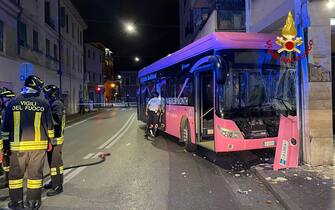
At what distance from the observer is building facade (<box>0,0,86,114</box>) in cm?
1936

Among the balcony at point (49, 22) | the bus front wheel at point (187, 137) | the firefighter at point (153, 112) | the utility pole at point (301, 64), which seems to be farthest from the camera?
the balcony at point (49, 22)

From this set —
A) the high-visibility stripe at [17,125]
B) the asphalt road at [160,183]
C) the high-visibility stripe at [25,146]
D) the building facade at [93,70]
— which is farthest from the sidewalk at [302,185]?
the building facade at [93,70]

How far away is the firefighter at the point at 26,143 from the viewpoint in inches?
203

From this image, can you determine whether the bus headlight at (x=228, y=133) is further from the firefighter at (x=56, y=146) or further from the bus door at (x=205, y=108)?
the firefighter at (x=56, y=146)

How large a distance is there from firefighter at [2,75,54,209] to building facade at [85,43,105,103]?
163ft

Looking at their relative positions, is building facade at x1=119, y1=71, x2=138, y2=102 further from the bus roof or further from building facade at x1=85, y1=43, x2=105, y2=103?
the bus roof

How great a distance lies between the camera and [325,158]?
302 inches

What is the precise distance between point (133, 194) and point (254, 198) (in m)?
2.12

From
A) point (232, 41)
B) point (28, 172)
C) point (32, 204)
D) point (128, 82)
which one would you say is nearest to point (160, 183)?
point (32, 204)

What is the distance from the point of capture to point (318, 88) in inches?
301

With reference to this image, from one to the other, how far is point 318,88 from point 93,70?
179 feet

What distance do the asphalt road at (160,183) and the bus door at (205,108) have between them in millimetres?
487

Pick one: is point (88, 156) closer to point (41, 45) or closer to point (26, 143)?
point (26, 143)

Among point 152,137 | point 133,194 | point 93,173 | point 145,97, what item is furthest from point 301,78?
point 145,97
